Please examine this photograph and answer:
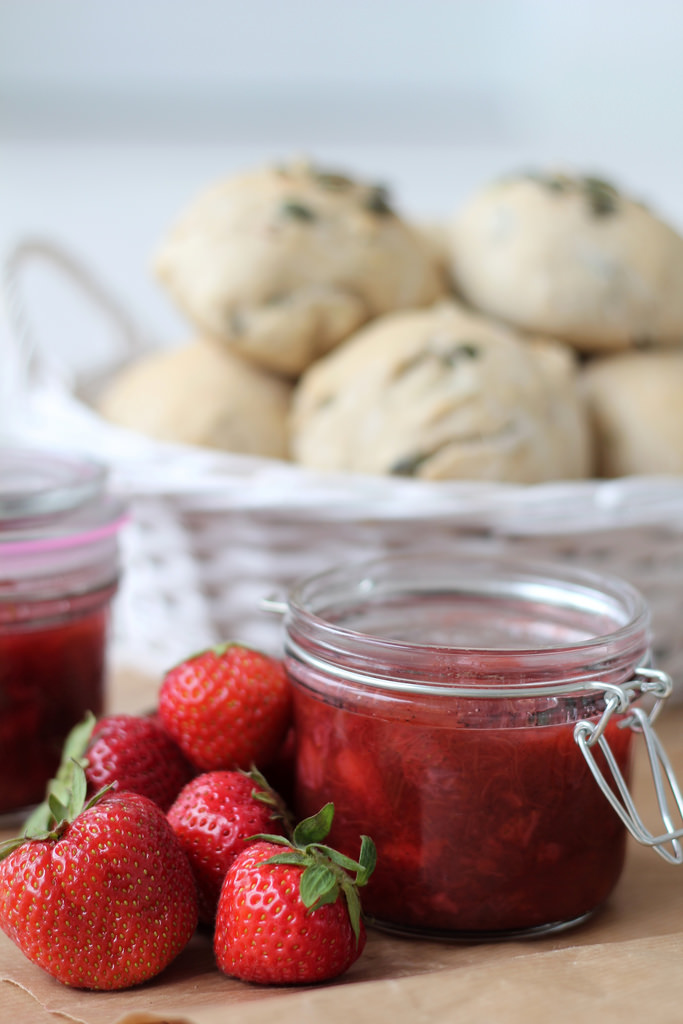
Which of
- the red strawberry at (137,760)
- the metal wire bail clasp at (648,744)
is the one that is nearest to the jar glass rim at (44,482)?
the red strawberry at (137,760)

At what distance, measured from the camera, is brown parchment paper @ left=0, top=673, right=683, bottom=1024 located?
20.9 inches

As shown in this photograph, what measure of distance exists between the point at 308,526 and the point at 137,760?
0.29 metres

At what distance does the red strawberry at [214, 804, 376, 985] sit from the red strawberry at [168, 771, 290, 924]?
0.05 m

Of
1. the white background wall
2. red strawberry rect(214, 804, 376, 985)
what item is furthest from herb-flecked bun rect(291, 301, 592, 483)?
the white background wall

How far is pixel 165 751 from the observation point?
0.75 meters

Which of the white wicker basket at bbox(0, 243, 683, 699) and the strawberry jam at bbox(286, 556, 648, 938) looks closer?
the strawberry jam at bbox(286, 556, 648, 938)

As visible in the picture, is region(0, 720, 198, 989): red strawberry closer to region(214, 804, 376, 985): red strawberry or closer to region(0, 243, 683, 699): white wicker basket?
region(214, 804, 376, 985): red strawberry

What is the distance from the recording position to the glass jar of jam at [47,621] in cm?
81

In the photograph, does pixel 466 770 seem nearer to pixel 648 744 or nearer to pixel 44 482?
pixel 648 744

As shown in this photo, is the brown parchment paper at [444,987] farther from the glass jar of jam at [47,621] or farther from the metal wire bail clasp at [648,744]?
the glass jar of jam at [47,621]

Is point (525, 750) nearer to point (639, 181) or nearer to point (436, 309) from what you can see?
point (436, 309)

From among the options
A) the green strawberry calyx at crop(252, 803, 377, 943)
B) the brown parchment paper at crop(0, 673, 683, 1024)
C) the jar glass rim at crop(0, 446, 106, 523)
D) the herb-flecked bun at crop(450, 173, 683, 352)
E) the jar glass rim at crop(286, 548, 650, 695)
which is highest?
the herb-flecked bun at crop(450, 173, 683, 352)

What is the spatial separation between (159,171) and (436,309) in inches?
48.0

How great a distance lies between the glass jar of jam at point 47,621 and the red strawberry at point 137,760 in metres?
0.09
